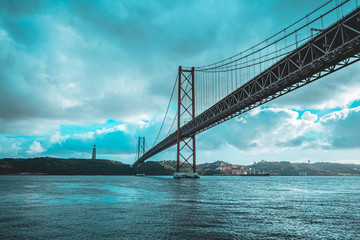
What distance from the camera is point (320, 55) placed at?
66.5ft

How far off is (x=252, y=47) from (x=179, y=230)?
1408 inches

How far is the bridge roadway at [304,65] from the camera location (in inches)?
674

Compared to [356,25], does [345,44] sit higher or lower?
lower

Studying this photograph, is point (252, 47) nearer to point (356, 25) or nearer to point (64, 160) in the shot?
point (356, 25)

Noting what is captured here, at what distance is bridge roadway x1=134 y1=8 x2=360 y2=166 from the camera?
17125 mm

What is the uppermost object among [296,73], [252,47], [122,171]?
[252,47]

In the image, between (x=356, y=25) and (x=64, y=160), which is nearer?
(x=356, y=25)

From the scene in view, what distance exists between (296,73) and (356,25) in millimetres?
6028

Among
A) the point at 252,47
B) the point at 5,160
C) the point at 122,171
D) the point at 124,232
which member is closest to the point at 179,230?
the point at 124,232

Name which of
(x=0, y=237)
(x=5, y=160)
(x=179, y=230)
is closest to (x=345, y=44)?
(x=179, y=230)

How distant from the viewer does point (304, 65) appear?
21625 millimetres

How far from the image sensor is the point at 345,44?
55.1 feet

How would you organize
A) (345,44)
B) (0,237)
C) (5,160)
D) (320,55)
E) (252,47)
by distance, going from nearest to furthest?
1. (0,237)
2. (345,44)
3. (320,55)
4. (252,47)
5. (5,160)

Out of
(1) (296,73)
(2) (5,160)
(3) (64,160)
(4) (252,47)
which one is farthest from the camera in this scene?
(3) (64,160)
